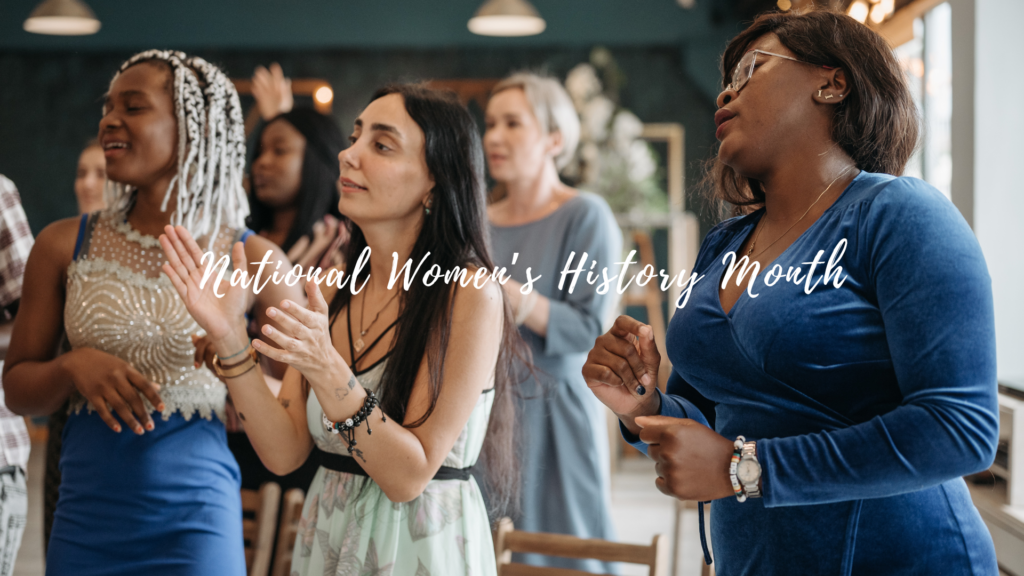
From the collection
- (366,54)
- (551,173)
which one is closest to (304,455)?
(551,173)

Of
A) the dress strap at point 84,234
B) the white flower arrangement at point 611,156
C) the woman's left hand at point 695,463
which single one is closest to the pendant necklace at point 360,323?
the dress strap at point 84,234

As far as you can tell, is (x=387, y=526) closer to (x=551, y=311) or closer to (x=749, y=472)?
(x=749, y=472)

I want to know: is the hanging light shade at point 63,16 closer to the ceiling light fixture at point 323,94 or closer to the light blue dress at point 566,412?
the ceiling light fixture at point 323,94

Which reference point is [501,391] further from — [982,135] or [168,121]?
[982,135]

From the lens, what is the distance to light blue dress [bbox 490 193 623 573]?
2338mm

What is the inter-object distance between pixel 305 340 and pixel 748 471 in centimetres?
59

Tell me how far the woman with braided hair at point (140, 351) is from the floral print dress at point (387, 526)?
0.27 metres

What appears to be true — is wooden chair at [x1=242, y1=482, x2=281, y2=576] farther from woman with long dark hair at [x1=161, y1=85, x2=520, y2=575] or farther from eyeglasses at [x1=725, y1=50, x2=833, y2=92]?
eyeglasses at [x1=725, y1=50, x2=833, y2=92]

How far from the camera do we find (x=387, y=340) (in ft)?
4.58

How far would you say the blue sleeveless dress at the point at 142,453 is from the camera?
1.46m

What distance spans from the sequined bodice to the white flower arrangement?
4440 mm

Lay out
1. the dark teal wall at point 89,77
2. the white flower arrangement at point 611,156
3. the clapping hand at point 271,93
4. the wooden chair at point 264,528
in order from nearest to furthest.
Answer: the wooden chair at point 264,528 < the clapping hand at point 271,93 < the white flower arrangement at point 611,156 < the dark teal wall at point 89,77

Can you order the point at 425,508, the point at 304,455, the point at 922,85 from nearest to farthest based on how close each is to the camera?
1. the point at 425,508
2. the point at 304,455
3. the point at 922,85

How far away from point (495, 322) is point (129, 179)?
2.57ft
